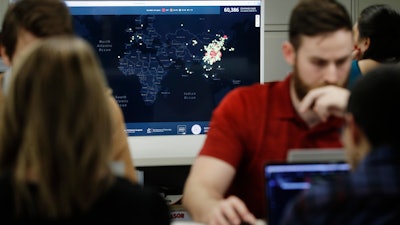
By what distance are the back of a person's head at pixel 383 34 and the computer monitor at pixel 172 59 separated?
59 cm

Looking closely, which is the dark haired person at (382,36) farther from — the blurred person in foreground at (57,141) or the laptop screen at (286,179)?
the blurred person in foreground at (57,141)

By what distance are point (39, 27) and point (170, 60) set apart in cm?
137

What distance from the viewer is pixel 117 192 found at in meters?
1.14

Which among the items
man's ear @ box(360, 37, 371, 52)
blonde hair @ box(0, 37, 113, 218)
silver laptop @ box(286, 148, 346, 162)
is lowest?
silver laptop @ box(286, 148, 346, 162)

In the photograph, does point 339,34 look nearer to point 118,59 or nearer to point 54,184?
point 54,184

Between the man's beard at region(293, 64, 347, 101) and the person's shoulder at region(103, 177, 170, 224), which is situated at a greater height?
the man's beard at region(293, 64, 347, 101)

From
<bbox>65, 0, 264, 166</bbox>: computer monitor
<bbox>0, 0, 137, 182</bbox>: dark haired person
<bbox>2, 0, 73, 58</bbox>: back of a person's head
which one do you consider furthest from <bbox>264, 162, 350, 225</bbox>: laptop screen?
<bbox>65, 0, 264, 166</bbox>: computer monitor

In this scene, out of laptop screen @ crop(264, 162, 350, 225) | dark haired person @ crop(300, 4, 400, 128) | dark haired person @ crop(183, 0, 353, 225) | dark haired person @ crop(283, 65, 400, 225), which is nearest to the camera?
dark haired person @ crop(283, 65, 400, 225)

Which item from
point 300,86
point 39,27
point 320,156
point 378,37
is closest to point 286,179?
point 320,156

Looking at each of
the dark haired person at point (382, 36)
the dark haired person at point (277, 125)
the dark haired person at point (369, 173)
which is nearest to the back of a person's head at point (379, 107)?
the dark haired person at point (369, 173)

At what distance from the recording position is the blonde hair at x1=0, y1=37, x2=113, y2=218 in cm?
108

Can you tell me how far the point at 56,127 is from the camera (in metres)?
1.08

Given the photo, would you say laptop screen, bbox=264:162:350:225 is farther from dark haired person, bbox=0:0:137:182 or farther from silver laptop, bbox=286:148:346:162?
dark haired person, bbox=0:0:137:182

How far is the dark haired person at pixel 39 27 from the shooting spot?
5.95 feet
